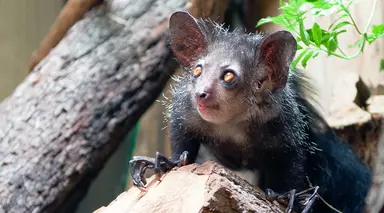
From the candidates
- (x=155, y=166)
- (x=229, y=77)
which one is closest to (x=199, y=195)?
(x=155, y=166)

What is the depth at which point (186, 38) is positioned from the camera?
191 centimetres

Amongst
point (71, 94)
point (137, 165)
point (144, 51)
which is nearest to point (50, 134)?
point (71, 94)

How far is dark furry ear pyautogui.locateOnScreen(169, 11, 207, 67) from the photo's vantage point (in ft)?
6.11

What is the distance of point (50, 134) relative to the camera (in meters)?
2.47

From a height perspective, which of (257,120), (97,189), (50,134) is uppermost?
(257,120)

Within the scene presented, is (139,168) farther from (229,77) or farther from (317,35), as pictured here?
(317,35)

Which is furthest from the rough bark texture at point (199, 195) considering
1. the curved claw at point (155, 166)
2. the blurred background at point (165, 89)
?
the blurred background at point (165, 89)

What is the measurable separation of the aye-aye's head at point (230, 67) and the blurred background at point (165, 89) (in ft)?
3.75

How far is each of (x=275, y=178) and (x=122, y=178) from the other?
1934 millimetres

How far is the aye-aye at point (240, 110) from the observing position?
171 centimetres

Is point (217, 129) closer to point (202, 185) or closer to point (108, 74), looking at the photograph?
point (202, 185)

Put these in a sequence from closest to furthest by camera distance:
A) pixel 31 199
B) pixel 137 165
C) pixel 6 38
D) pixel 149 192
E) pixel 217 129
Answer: pixel 149 192 < pixel 137 165 < pixel 217 129 < pixel 31 199 < pixel 6 38

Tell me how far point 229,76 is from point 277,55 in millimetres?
166

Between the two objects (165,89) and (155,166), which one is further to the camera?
(165,89)
